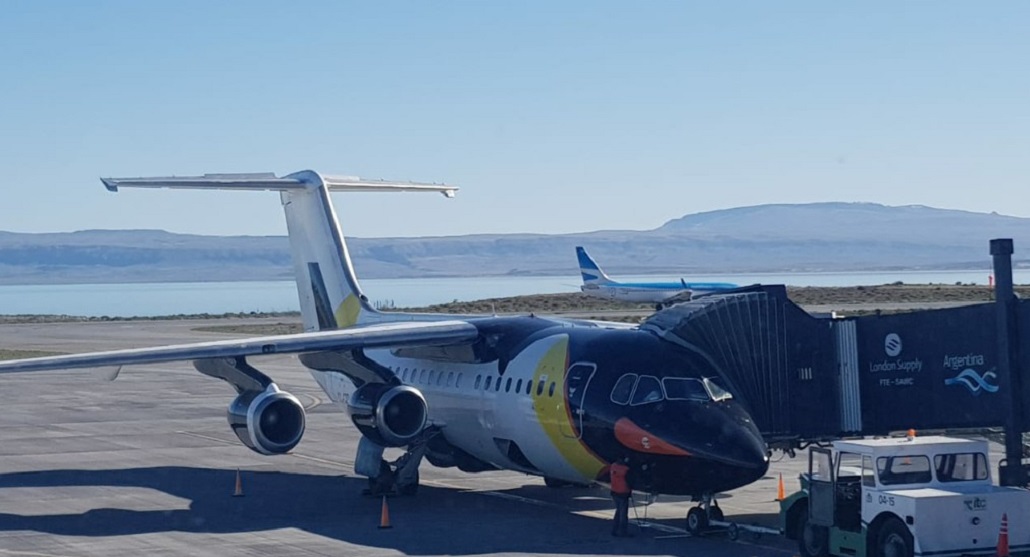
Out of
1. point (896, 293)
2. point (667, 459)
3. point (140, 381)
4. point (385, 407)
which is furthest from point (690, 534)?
point (896, 293)

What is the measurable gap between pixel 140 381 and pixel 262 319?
156 ft

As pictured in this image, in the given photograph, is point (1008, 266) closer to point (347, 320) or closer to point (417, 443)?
point (417, 443)

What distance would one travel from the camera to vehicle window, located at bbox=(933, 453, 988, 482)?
1769 centimetres

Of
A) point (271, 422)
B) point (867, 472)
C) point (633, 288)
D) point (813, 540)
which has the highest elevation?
point (633, 288)

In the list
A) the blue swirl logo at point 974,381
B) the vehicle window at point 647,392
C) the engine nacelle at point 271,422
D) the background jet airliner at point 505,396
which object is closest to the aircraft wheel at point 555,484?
the background jet airliner at point 505,396

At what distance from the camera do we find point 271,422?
23.2m

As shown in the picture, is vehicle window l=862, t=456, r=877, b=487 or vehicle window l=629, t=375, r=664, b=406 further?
vehicle window l=629, t=375, r=664, b=406

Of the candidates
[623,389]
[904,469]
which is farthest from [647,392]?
[904,469]

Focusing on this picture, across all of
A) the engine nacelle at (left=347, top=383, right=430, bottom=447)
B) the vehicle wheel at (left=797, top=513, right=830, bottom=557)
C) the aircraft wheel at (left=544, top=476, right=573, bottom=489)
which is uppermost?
the engine nacelle at (left=347, top=383, right=430, bottom=447)

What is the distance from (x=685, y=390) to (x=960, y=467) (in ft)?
13.8

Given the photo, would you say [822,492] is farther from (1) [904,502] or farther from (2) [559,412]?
(2) [559,412]

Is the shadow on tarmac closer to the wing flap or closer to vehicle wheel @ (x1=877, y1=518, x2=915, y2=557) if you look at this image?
the wing flap

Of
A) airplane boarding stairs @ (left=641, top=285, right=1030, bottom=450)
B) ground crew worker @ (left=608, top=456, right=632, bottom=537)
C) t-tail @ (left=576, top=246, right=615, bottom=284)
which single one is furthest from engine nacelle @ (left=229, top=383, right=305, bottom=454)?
t-tail @ (left=576, top=246, right=615, bottom=284)

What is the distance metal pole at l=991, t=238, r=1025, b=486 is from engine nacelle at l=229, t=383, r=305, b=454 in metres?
11.0
